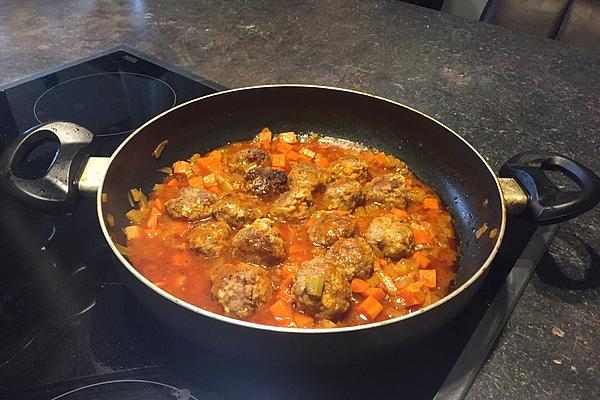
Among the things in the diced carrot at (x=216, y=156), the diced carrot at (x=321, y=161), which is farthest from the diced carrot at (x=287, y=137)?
the diced carrot at (x=216, y=156)

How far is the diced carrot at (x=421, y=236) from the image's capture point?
5.59 feet

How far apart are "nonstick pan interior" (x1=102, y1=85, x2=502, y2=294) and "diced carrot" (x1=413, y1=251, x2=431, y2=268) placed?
0.34 ft

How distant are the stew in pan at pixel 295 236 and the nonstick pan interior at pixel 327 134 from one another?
5cm

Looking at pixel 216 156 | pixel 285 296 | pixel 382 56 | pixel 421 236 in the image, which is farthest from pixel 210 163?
pixel 382 56

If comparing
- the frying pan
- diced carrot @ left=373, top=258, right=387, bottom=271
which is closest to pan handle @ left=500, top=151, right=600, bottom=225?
the frying pan

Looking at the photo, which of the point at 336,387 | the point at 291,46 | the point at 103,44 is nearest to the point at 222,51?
the point at 291,46

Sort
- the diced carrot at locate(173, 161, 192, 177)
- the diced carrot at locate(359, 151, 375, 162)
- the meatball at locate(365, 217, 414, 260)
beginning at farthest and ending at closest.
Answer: the diced carrot at locate(359, 151, 375, 162), the diced carrot at locate(173, 161, 192, 177), the meatball at locate(365, 217, 414, 260)

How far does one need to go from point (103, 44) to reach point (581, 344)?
2.55m

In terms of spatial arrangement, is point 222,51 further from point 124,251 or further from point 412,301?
point 412,301

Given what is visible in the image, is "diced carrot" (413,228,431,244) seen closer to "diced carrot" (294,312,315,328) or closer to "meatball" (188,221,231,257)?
"diced carrot" (294,312,315,328)

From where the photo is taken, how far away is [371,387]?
1313 mm

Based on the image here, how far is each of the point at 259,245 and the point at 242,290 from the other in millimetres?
193

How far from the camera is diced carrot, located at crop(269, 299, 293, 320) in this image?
1427 millimetres

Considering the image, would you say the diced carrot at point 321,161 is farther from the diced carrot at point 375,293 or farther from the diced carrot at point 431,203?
the diced carrot at point 375,293
